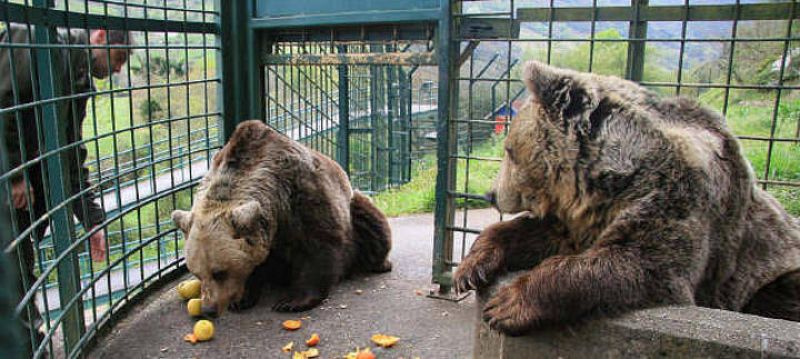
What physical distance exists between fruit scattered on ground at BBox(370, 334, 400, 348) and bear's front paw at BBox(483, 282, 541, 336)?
1.41m

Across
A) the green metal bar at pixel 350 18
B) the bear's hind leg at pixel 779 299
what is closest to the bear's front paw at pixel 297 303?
the green metal bar at pixel 350 18

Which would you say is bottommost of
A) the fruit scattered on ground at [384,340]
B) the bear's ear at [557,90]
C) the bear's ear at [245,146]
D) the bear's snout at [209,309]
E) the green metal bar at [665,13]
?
the fruit scattered on ground at [384,340]

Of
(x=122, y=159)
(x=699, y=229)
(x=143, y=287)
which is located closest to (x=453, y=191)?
(x=699, y=229)

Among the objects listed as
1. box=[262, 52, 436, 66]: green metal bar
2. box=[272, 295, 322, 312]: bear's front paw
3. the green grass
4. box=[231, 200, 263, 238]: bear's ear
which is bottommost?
the green grass

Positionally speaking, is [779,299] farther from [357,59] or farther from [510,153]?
[357,59]

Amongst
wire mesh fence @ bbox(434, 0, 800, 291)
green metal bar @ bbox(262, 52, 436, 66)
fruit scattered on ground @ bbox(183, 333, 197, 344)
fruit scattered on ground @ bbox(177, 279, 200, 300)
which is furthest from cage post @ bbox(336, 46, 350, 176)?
fruit scattered on ground @ bbox(183, 333, 197, 344)

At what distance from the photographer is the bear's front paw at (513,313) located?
2.40 metres

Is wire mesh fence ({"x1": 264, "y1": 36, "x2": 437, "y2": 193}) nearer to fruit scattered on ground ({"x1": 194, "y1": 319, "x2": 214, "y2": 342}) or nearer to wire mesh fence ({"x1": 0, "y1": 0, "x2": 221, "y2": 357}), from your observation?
wire mesh fence ({"x1": 0, "y1": 0, "x2": 221, "y2": 357})

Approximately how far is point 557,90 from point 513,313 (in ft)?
3.22

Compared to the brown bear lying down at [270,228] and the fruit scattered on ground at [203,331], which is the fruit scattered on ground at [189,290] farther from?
the fruit scattered on ground at [203,331]

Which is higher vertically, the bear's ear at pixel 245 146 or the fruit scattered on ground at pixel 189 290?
the bear's ear at pixel 245 146

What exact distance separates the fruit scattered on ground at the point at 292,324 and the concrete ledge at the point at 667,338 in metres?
1.82

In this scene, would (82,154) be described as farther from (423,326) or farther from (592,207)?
(592,207)

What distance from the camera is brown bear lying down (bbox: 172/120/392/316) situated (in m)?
3.95
